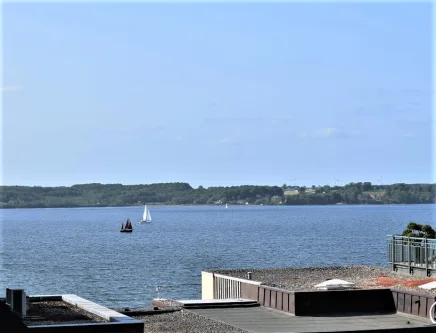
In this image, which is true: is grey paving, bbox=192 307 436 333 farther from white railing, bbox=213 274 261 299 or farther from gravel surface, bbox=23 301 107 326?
gravel surface, bbox=23 301 107 326

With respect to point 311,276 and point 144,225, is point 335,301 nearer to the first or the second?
point 311,276

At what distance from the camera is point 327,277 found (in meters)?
30.9

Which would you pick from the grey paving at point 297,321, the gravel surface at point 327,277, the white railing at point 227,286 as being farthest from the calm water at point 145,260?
the grey paving at point 297,321

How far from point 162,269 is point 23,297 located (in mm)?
44122

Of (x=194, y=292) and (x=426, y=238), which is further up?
(x=426, y=238)

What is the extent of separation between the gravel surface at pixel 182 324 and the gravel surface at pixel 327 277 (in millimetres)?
5473

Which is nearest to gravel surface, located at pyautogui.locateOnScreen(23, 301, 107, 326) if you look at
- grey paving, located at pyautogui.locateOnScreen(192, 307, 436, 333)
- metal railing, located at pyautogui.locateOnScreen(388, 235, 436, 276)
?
grey paving, located at pyautogui.locateOnScreen(192, 307, 436, 333)

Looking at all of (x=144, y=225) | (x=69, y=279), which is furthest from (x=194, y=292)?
(x=144, y=225)

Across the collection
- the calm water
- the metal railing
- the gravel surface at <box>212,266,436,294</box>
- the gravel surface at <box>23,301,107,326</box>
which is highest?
the metal railing

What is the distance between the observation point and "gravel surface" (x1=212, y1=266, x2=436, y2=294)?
27.8 meters

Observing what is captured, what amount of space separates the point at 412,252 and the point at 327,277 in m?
3.26

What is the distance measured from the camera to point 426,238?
3144 centimetres

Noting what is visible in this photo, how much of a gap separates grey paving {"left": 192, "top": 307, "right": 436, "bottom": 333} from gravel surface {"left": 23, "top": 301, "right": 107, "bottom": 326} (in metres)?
3.59

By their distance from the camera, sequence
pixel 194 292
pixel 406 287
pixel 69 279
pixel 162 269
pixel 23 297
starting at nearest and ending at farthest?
pixel 23 297, pixel 406 287, pixel 194 292, pixel 69 279, pixel 162 269
